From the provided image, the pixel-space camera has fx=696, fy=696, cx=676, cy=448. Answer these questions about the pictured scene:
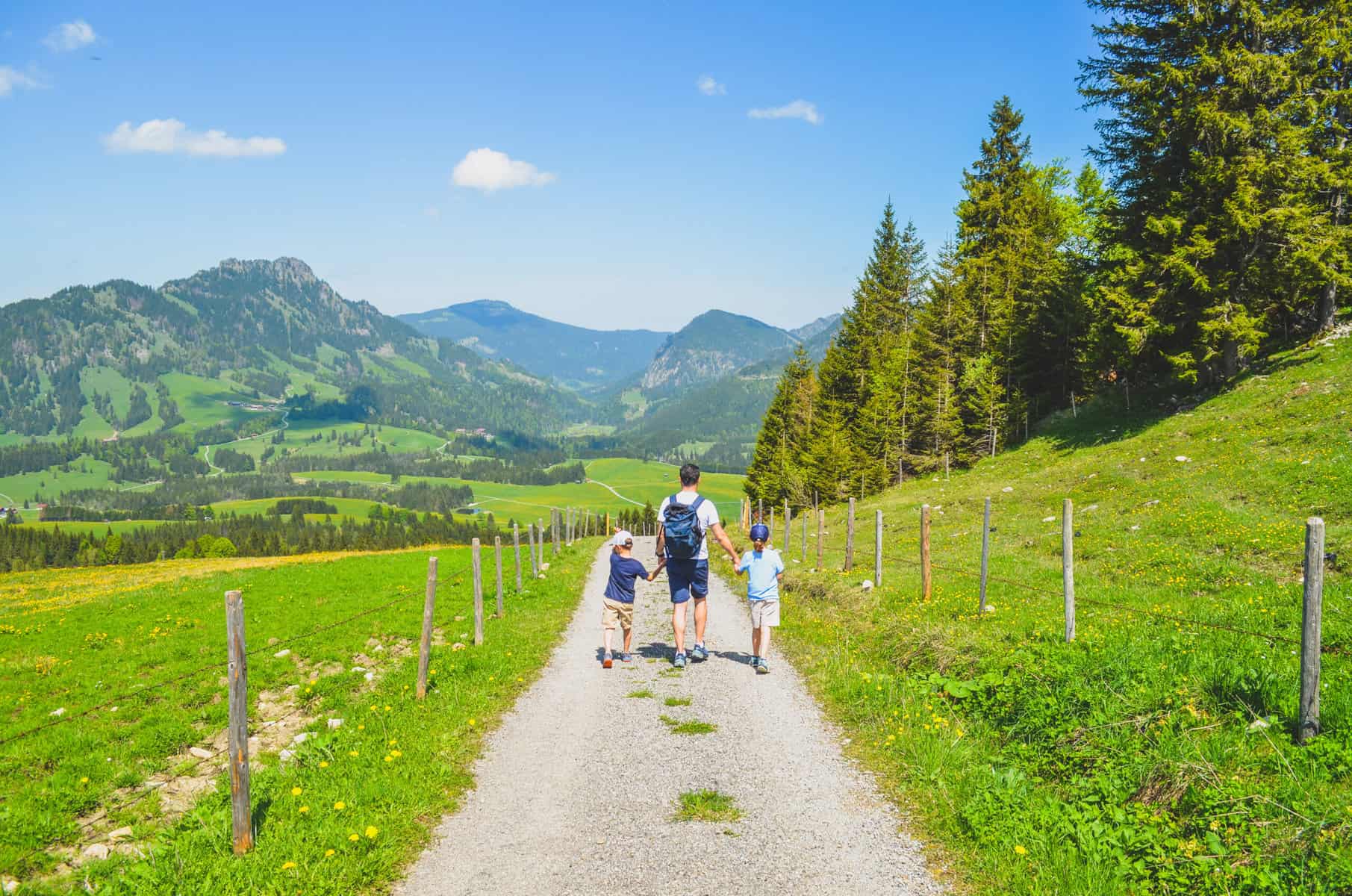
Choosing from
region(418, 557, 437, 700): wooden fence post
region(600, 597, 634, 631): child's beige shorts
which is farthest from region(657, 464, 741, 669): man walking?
region(418, 557, 437, 700): wooden fence post

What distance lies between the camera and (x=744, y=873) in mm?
5887

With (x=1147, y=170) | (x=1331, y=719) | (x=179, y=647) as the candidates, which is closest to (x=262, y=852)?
(x=1331, y=719)

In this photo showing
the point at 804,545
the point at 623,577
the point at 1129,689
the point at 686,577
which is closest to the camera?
the point at 1129,689

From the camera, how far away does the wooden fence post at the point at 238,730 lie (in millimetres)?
6473

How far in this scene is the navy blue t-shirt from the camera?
12352 mm

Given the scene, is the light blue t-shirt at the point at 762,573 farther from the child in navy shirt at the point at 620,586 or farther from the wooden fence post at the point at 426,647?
the wooden fence post at the point at 426,647

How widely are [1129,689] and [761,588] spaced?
5394 mm

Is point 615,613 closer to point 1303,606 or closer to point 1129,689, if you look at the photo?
point 1129,689

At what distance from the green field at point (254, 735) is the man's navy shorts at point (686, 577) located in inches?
122

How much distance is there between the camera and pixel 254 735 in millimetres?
11281

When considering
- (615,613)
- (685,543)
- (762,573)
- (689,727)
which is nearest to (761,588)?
(762,573)

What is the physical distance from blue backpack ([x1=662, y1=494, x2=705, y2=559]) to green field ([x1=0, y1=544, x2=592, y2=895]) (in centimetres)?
358

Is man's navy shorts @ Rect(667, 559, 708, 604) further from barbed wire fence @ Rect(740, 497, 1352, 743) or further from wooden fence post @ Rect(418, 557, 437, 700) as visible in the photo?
barbed wire fence @ Rect(740, 497, 1352, 743)

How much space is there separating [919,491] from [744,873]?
3827 centimetres
